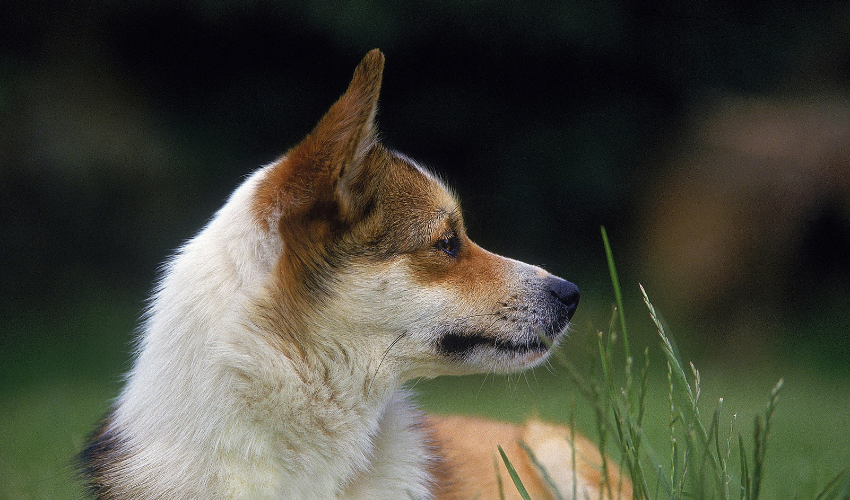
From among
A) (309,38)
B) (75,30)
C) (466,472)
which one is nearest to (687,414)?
(466,472)

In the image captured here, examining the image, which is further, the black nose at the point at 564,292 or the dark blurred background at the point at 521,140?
the dark blurred background at the point at 521,140

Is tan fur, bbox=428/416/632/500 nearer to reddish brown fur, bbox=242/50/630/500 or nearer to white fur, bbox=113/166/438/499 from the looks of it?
reddish brown fur, bbox=242/50/630/500

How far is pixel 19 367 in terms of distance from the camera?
591 cm

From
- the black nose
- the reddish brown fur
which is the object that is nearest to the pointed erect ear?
the reddish brown fur

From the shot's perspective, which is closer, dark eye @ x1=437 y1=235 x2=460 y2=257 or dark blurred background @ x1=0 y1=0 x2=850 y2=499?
dark eye @ x1=437 y1=235 x2=460 y2=257

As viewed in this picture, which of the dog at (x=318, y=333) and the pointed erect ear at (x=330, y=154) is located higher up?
the pointed erect ear at (x=330, y=154)

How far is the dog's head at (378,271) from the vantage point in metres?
2.12

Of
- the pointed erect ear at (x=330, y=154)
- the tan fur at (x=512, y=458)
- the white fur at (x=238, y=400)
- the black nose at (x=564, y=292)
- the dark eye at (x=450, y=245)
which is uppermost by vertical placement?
the pointed erect ear at (x=330, y=154)

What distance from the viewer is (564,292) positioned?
96.7 inches

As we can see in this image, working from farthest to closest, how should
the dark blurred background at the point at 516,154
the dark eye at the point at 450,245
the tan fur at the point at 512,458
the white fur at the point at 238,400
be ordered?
1. the dark blurred background at the point at 516,154
2. the tan fur at the point at 512,458
3. the dark eye at the point at 450,245
4. the white fur at the point at 238,400

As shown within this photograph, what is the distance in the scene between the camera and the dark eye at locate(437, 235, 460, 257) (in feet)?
7.75

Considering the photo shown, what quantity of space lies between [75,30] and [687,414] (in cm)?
608

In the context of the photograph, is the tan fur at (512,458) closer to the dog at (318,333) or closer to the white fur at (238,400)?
the dog at (318,333)

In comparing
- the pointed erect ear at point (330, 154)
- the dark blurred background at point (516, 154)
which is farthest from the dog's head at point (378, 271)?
the dark blurred background at point (516, 154)
